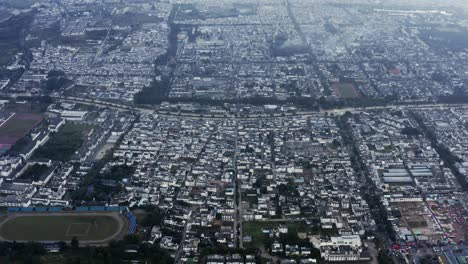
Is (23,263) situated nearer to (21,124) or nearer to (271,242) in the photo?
(271,242)

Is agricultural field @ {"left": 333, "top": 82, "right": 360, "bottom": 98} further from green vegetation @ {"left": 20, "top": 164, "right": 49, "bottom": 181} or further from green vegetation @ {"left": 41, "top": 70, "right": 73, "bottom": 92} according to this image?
green vegetation @ {"left": 20, "top": 164, "right": 49, "bottom": 181}

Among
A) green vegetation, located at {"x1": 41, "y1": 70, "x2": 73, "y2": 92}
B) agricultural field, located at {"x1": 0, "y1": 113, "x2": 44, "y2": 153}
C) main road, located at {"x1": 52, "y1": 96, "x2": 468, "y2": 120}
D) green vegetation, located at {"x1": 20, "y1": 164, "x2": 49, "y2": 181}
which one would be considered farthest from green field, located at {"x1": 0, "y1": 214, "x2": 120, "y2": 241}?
green vegetation, located at {"x1": 41, "y1": 70, "x2": 73, "y2": 92}

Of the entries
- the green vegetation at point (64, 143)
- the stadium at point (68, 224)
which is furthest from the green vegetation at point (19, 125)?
the stadium at point (68, 224)

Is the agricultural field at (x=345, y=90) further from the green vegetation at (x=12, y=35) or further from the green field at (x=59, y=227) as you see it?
the green vegetation at (x=12, y=35)

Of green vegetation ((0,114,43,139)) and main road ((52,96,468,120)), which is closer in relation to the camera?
green vegetation ((0,114,43,139))

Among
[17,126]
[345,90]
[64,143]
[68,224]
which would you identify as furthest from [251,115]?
[17,126]

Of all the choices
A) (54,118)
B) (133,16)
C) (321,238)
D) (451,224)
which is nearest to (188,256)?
(321,238)

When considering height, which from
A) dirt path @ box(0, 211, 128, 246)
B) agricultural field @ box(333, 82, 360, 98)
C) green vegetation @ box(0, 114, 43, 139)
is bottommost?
agricultural field @ box(333, 82, 360, 98)
